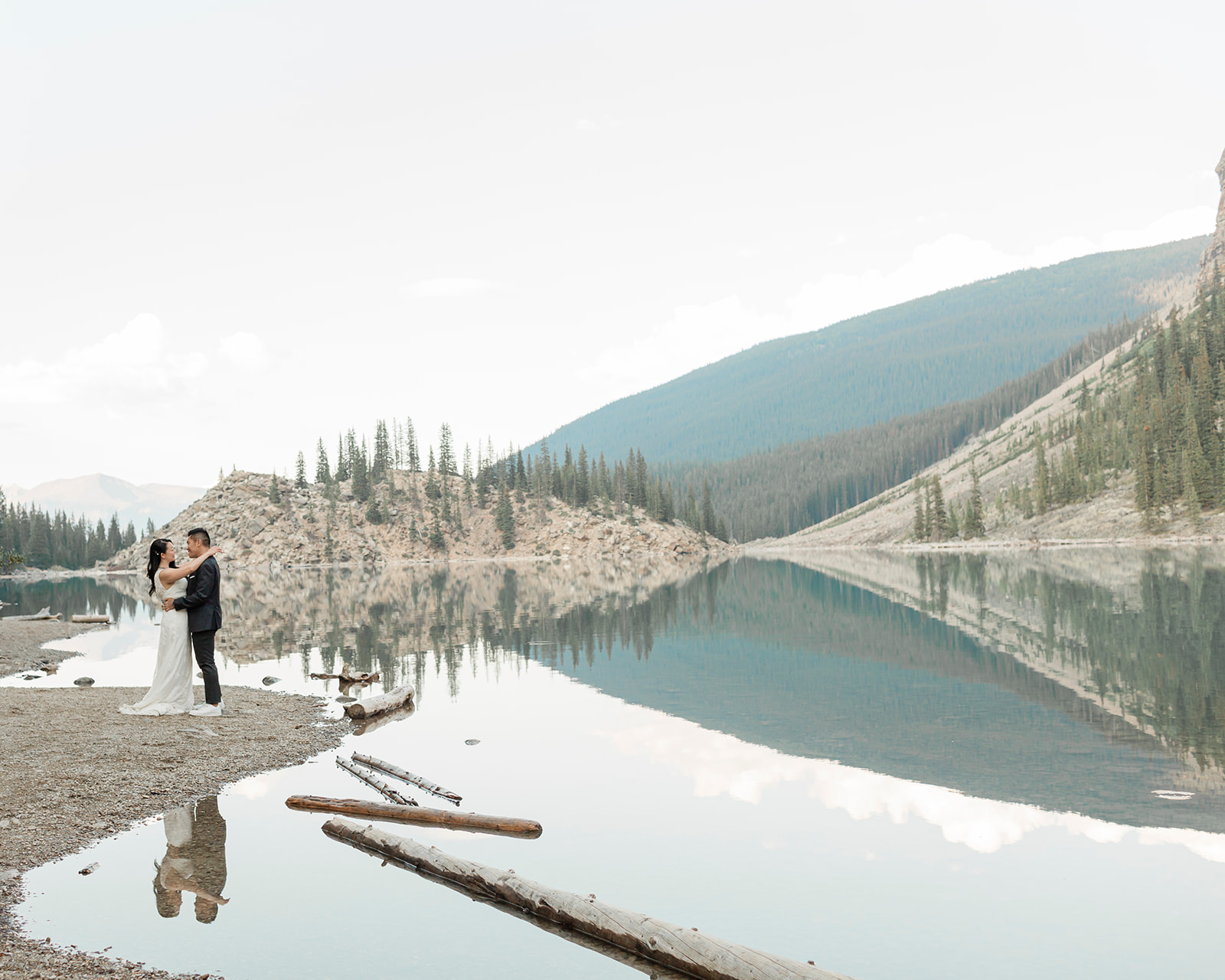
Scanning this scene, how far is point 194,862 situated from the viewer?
12023 millimetres

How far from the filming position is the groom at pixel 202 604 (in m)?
19.9

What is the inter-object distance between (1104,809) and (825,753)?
18.6 ft

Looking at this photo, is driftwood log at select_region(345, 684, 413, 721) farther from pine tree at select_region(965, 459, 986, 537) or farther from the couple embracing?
pine tree at select_region(965, 459, 986, 537)

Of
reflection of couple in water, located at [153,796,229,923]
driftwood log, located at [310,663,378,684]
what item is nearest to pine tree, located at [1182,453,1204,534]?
driftwood log, located at [310,663,378,684]

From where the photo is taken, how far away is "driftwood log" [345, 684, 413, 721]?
2250cm

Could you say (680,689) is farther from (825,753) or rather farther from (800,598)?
(800,598)

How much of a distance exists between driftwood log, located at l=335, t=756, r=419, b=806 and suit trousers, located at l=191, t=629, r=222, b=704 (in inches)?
193

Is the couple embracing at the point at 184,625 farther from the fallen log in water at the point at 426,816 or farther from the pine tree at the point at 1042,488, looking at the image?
the pine tree at the point at 1042,488

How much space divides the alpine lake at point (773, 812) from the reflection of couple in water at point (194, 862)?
0.16 metres

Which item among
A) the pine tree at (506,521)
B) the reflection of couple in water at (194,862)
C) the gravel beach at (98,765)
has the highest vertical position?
the pine tree at (506,521)

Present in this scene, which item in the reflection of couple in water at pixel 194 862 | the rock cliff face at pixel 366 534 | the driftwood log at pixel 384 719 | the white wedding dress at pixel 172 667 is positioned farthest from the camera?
the rock cliff face at pixel 366 534

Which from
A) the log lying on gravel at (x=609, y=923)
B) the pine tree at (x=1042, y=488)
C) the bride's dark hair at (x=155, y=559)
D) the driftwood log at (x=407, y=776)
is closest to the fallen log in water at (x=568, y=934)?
the log lying on gravel at (x=609, y=923)

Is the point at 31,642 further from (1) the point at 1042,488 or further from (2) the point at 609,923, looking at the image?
(1) the point at 1042,488

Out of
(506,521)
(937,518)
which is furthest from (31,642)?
(937,518)
